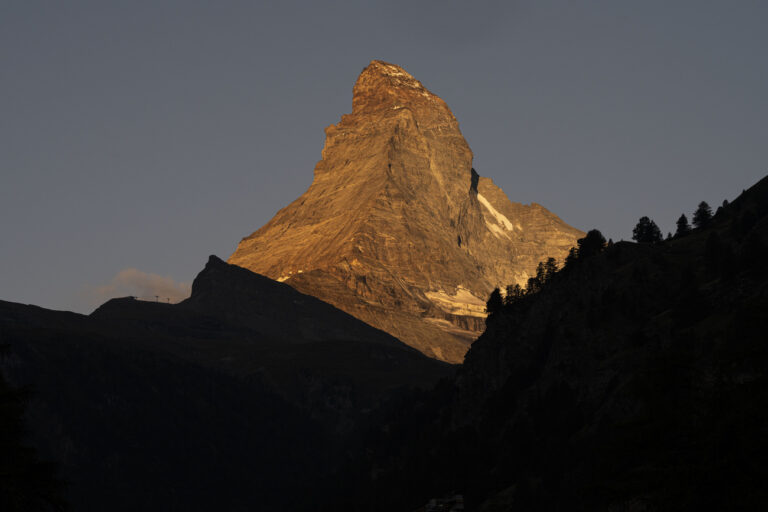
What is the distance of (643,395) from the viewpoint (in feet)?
172

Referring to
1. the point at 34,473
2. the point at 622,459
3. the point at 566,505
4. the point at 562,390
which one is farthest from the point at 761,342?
the point at 562,390

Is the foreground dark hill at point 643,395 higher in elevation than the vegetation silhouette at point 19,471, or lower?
higher

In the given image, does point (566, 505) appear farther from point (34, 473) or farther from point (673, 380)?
point (34, 473)

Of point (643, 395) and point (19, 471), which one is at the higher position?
point (643, 395)

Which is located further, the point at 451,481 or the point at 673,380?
the point at 451,481

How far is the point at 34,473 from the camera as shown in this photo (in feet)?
144

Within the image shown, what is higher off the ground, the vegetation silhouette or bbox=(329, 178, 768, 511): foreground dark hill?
bbox=(329, 178, 768, 511): foreground dark hill

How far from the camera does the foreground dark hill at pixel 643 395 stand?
1764 inches

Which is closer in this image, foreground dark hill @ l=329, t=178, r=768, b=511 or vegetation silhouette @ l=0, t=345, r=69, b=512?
vegetation silhouette @ l=0, t=345, r=69, b=512

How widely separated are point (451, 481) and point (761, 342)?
492 feet

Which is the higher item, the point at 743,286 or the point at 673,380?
the point at 743,286

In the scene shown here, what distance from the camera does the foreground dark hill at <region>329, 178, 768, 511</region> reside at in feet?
147

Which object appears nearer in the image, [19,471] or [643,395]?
[19,471]

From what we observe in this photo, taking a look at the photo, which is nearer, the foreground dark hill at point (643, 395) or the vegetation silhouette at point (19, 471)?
the vegetation silhouette at point (19, 471)
